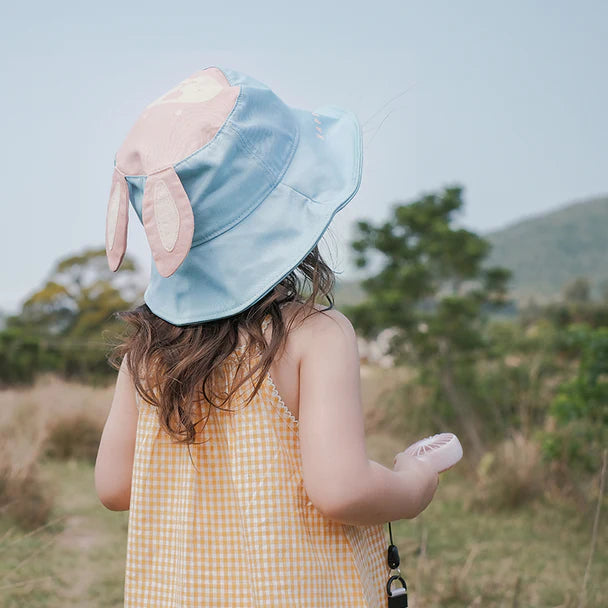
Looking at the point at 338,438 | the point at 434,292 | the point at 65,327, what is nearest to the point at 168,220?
the point at 338,438

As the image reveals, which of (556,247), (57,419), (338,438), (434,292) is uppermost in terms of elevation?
(556,247)

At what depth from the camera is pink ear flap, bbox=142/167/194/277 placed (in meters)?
1.07

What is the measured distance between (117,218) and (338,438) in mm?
522

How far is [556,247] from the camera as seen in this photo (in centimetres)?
4028

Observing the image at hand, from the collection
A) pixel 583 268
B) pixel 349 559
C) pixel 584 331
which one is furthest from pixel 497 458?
pixel 583 268

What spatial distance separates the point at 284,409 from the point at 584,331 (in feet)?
11.5

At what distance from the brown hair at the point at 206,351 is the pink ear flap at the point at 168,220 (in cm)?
14

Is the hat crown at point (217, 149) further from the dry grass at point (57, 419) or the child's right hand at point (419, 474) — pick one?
the dry grass at point (57, 419)

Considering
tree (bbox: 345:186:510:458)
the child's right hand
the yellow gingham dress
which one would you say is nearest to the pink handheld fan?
the child's right hand

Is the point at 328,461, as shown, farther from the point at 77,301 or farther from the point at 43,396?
the point at 77,301

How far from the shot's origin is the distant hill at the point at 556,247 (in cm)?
3700

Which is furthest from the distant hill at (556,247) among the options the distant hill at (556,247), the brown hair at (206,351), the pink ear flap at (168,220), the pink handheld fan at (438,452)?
the pink ear flap at (168,220)

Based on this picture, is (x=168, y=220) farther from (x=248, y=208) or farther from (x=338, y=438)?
(x=338, y=438)

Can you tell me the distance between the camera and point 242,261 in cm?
112
